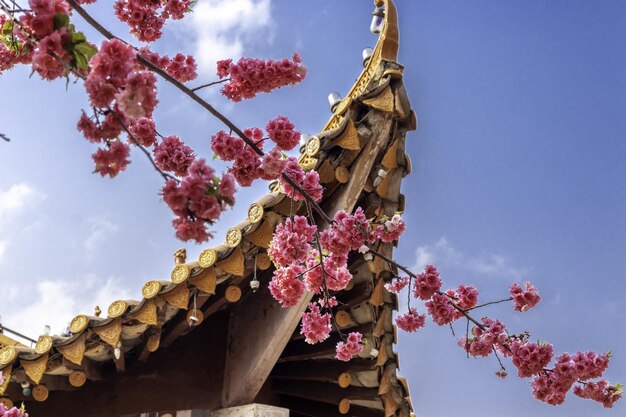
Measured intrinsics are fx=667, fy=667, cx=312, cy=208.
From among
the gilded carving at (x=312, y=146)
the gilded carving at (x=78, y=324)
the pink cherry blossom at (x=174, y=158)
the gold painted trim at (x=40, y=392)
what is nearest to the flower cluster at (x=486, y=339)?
the gilded carving at (x=312, y=146)

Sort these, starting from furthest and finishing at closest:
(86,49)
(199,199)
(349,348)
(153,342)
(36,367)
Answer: (349,348), (153,342), (36,367), (86,49), (199,199)

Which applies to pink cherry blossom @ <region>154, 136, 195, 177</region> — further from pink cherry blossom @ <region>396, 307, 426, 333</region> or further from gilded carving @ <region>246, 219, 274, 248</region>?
pink cherry blossom @ <region>396, 307, 426, 333</region>

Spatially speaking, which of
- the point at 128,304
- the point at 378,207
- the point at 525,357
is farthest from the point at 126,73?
the point at 525,357

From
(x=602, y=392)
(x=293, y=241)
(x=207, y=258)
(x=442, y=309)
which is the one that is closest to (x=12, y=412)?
(x=207, y=258)

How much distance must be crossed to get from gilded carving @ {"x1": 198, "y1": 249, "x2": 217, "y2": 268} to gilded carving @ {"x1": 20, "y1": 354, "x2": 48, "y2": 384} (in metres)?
0.91

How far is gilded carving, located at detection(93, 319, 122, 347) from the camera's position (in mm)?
3432

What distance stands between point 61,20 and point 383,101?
7.13ft

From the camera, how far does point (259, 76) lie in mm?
3262

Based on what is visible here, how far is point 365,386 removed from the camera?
14.8 ft

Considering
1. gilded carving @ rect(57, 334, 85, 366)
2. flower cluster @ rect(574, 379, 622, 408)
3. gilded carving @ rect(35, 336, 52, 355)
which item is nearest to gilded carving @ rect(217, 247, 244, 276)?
gilded carving @ rect(57, 334, 85, 366)

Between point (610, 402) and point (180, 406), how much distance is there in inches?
102

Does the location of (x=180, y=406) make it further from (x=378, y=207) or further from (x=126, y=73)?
(x=126, y=73)

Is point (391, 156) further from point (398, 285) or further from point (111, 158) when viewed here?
point (111, 158)

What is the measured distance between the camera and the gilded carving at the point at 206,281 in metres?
3.57
